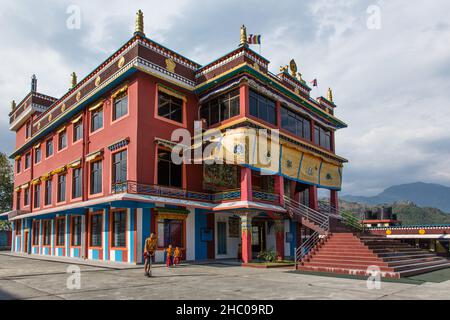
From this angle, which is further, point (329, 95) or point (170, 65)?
point (329, 95)

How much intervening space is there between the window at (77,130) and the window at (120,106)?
5453 mm

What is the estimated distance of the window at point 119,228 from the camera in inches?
886

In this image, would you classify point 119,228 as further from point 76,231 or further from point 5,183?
point 5,183

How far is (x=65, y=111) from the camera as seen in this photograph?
3031 centimetres

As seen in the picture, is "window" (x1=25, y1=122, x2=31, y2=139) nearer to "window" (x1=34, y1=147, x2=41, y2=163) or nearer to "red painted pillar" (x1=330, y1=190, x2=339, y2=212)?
"window" (x1=34, y1=147, x2=41, y2=163)

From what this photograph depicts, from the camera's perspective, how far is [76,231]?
2845 cm

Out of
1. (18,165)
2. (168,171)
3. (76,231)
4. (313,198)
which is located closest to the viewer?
(168,171)

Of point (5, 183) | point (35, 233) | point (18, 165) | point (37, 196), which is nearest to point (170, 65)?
point (37, 196)

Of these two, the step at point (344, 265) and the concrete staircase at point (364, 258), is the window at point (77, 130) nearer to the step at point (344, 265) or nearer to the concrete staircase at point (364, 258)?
the concrete staircase at point (364, 258)

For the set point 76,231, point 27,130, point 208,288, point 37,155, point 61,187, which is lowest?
point 208,288

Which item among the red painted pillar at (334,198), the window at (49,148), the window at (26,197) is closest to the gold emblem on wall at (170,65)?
the window at (49,148)

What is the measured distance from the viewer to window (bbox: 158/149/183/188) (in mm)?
23250

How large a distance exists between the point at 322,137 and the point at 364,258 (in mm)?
16250

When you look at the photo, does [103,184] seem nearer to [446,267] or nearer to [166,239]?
[166,239]
